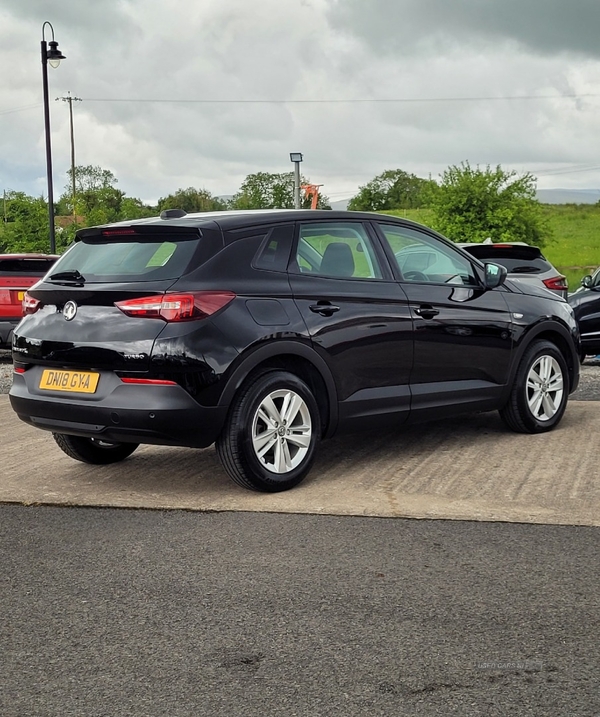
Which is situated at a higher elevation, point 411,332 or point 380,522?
point 411,332

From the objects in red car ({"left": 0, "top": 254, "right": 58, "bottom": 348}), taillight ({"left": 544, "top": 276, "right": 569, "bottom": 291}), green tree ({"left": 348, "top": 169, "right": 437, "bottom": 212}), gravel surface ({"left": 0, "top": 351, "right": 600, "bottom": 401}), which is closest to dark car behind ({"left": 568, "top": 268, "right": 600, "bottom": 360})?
gravel surface ({"left": 0, "top": 351, "right": 600, "bottom": 401})

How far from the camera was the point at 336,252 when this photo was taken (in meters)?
6.79

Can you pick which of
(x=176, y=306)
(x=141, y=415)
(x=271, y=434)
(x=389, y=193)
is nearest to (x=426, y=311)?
(x=271, y=434)

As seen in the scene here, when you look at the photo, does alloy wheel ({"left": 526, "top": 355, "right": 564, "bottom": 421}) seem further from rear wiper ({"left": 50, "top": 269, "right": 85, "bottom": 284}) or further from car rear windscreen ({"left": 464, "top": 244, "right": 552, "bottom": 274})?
car rear windscreen ({"left": 464, "top": 244, "right": 552, "bottom": 274})

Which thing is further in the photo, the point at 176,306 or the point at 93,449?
the point at 93,449

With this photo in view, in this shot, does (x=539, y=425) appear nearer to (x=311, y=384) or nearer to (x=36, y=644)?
(x=311, y=384)

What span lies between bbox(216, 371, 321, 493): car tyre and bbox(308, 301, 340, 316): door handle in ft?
1.45

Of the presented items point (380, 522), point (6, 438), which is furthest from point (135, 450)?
point (380, 522)

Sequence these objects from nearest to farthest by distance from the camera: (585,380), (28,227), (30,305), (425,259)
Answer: (30,305), (425,259), (585,380), (28,227)

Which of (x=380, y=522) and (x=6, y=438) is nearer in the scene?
(x=380, y=522)

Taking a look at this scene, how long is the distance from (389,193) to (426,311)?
10951cm

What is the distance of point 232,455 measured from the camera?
238 inches

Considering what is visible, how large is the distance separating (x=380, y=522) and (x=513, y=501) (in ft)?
2.89

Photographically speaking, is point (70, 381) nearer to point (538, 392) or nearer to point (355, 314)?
point (355, 314)
